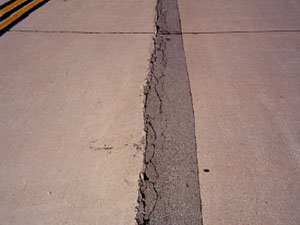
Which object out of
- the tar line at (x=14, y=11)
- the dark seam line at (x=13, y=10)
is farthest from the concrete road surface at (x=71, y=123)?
the dark seam line at (x=13, y=10)

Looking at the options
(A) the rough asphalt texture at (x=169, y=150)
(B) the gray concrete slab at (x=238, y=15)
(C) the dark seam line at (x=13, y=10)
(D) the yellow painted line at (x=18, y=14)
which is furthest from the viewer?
(C) the dark seam line at (x=13, y=10)

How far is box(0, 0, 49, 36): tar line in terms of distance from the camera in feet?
20.4

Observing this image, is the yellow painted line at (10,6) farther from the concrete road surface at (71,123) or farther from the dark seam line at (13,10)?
the concrete road surface at (71,123)

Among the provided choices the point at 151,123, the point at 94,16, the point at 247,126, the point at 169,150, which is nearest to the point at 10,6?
the point at 94,16

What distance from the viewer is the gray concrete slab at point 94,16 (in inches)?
239

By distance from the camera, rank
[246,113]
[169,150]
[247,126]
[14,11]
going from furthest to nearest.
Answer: [14,11], [246,113], [247,126], [169,150]

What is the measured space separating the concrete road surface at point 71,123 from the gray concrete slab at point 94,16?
0.18 ft

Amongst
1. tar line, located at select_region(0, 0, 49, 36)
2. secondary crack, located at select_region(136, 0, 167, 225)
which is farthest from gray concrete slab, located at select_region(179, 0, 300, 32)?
tar line, located at select_region(0, 0, 49, 36)

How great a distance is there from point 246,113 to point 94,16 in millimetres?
4274

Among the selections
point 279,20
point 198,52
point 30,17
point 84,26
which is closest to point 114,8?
point 84,26

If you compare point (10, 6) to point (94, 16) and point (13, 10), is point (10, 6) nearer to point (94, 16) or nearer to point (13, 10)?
point (13, 10)

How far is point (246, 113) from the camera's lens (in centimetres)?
374

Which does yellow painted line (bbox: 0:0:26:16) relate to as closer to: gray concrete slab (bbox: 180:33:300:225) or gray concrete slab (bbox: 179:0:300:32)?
gray concrete slab (bbox: 179:0:300:32)

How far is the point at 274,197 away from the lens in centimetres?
276
